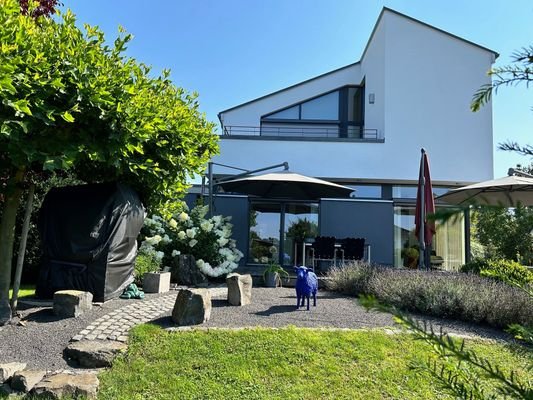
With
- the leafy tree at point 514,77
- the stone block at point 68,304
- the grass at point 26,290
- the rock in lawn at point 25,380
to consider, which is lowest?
the rock in lawn at point 25,380

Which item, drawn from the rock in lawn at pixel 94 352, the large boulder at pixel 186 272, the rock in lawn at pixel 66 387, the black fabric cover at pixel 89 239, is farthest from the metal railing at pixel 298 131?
the rock in lawn at pixel 66 387

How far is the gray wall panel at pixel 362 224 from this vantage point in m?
14.1

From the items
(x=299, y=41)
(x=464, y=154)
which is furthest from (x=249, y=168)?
(x=464, y=154)

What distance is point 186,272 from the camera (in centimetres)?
880

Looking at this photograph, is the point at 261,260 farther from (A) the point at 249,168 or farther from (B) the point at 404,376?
(B) the point at 404,376

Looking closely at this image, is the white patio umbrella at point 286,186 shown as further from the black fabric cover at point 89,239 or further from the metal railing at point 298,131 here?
the metal railing at point 298,131

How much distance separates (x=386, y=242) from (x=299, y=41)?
689 centimetres

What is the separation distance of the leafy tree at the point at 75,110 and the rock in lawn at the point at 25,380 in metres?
1.85

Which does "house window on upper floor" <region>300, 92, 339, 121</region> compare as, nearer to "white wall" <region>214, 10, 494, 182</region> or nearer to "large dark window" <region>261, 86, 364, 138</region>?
"large dark window" <region>261, 86, 364, 138</region>

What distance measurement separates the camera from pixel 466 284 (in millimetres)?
6668

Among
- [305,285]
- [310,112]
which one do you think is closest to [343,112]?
[310,112]

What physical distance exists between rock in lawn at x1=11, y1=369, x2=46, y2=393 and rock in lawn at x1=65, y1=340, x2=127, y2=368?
42 centimetres

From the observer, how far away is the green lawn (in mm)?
3818

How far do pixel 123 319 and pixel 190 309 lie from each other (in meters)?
0.92
